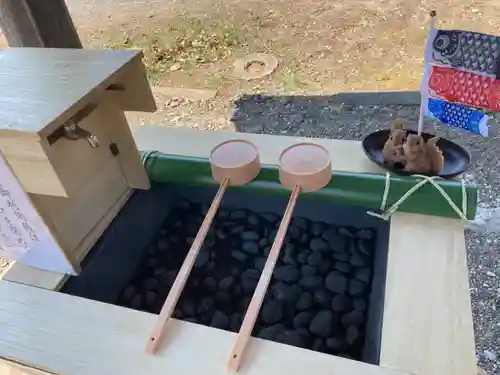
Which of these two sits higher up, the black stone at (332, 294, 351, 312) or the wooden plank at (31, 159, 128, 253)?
the wooden plank at (31, 159, 128, 253)

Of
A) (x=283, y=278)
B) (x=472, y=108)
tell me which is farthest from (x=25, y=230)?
(x=472, y=108)

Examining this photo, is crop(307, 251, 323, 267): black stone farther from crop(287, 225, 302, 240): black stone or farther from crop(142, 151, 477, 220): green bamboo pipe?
crop(142, 151, 477, 220): green bamboo pipe

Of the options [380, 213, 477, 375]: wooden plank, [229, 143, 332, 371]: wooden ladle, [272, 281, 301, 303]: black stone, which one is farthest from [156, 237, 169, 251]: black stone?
[380, 213, 477, 375]: wooden plank

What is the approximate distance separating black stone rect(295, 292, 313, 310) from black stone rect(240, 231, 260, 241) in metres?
0.24

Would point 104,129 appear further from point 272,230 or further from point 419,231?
point 419,231

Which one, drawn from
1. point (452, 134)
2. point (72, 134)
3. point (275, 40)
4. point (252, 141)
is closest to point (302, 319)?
point (252, 141)

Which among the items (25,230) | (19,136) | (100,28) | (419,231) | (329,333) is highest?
(19,136)

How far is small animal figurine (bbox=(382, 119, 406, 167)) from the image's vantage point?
122 centimetres

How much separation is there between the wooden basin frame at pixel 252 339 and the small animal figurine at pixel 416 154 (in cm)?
12

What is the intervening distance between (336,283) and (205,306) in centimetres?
36

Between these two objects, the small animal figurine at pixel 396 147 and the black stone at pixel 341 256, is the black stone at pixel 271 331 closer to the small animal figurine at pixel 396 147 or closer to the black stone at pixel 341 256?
the black stone at pixel 341 256

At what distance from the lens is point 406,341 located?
3.01 ft

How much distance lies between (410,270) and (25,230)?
0.91 m

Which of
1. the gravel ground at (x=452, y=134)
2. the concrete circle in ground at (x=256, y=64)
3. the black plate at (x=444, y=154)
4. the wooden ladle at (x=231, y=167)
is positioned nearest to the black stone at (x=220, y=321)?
the wooden ladle at (x=231, y=167)
